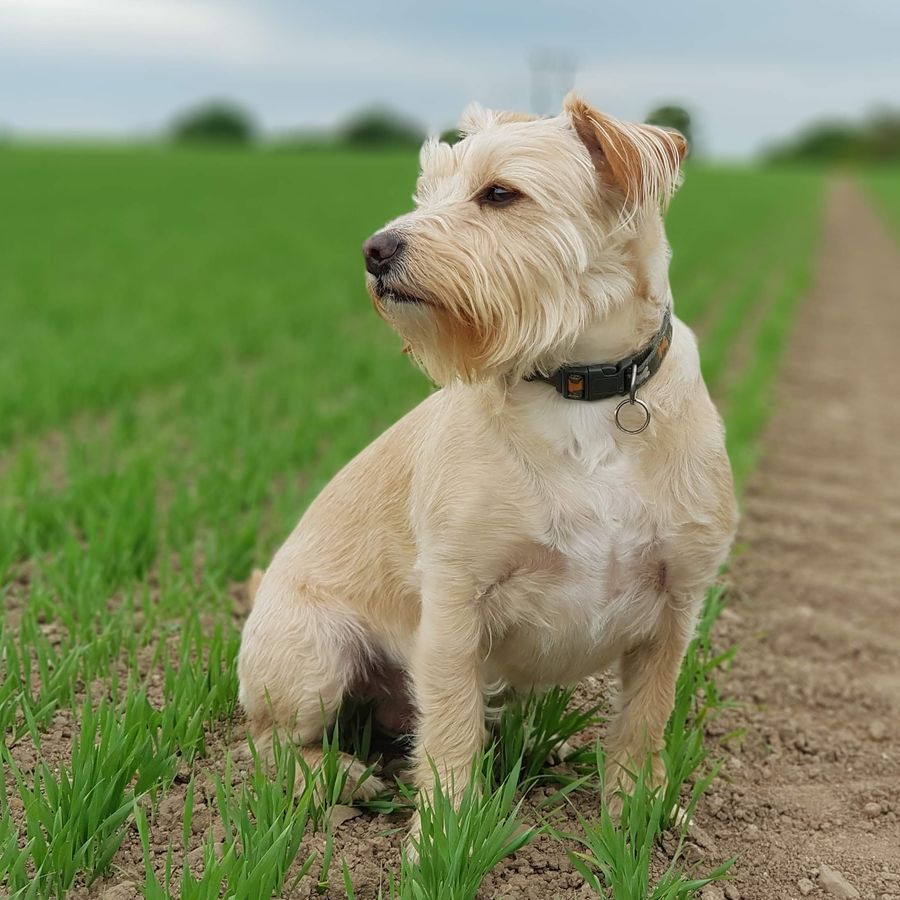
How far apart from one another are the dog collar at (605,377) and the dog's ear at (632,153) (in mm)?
355

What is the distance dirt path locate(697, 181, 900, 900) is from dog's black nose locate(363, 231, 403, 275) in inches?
68.3

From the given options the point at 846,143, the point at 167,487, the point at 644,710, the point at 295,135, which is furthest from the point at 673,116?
the point at 846,143

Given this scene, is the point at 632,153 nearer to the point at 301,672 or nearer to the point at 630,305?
the point at 630,305

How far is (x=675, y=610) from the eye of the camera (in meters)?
2.82

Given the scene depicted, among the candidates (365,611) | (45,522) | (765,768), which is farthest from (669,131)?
(45,522)

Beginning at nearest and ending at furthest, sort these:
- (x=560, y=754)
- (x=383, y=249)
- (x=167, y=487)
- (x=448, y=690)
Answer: (x=383, y=249) → (x=448, y=690) → (x=560, y=754) → (x=167, y=487)

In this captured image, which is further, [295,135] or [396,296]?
[295,135]

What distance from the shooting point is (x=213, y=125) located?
333 feet

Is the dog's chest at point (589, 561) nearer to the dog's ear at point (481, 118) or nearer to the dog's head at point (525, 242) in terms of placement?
the dog's head at point (525, 242)

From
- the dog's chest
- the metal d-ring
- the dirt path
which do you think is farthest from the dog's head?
the dirt path

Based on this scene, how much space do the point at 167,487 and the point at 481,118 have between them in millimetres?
3369

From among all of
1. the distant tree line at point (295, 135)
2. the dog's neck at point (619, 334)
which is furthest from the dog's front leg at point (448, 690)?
the distant tree line at point (295, 135)

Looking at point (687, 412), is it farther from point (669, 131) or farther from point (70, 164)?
point (70, 164)

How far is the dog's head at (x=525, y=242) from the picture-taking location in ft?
8.04
